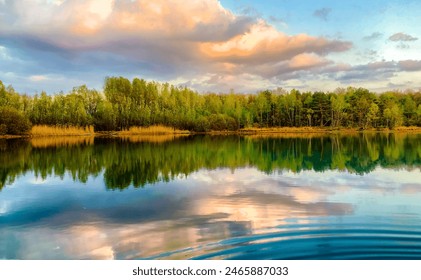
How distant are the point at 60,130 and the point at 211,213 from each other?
3582 cm

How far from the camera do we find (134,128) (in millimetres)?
44250

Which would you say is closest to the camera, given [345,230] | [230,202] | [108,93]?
[345,230]

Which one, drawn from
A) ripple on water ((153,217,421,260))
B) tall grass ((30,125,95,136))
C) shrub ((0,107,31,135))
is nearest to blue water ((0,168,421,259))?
ripple on water ((153,217,421,260))

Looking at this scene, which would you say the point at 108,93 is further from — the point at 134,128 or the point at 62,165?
the point at 62,165

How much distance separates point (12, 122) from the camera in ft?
116

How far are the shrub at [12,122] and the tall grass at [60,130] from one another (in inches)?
58.1

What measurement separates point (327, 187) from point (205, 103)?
4929 cm

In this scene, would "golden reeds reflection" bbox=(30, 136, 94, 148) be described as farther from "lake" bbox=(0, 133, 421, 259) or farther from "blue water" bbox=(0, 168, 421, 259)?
"blue water" bbox=(0, 168, 421, 259)

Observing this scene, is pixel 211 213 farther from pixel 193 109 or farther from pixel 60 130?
pixel 193 109

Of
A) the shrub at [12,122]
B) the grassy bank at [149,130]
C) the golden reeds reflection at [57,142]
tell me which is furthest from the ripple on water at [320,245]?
the grassy bank at [149,130]

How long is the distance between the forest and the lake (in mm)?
29083
